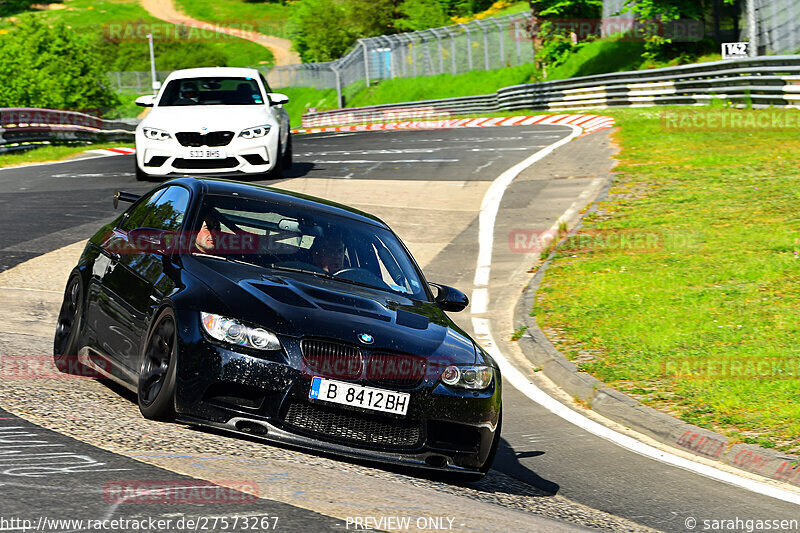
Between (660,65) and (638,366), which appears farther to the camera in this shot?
(660,65)

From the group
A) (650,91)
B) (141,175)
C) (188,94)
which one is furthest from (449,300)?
(650,91)

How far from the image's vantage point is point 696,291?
1158 cm

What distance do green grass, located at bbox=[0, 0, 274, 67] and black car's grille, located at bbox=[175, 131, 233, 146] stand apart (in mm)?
107702

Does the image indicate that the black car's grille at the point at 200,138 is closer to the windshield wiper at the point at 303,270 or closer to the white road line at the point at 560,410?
the white road line at the point at 560,410

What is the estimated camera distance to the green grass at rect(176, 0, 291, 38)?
481 feet

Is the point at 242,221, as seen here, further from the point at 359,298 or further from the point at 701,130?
the point at 701,130

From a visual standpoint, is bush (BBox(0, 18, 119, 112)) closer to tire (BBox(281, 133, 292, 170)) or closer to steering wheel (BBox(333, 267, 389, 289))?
tire (BBox(281, 133, 292, 170))

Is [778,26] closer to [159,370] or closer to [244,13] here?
[159,370]

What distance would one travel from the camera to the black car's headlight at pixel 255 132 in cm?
1780

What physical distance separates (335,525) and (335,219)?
322cm

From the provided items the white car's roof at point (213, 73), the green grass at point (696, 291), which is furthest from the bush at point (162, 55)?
the green grass at point (696, 291)

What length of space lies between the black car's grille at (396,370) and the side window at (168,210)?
1958 mm

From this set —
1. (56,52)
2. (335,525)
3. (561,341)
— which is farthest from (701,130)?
(56,52)

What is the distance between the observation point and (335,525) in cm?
434
